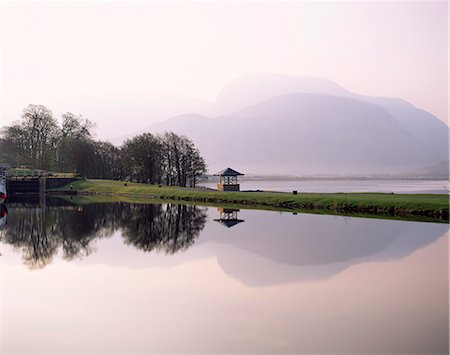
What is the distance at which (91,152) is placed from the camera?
373ft

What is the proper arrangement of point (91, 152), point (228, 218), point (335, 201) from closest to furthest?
point (228, 218) < point (335, 201) < point (91, 152)

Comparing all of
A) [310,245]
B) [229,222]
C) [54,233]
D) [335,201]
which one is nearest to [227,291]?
[310,245]

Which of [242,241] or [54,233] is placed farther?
[54,233]

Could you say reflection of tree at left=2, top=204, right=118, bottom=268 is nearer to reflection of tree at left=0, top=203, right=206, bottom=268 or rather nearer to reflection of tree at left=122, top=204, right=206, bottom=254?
reflection of tree at left=0, top=203, right=206, bottom=268

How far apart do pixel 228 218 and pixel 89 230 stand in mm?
14242

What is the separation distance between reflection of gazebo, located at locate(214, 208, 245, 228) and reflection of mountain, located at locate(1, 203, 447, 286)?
1108mm

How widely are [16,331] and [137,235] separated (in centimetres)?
2077

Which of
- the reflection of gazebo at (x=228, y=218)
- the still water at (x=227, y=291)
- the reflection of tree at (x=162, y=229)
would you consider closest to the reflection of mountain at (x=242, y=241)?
the reflection of tree at (x=162, y=229)

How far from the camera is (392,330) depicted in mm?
14000

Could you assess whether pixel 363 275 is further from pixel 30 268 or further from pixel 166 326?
pixel 30 268

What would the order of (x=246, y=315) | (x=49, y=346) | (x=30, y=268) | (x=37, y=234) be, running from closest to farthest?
(x=49, y=346)
(x=246, y=315)
(x=30, y=268)
(x=37, y=234)

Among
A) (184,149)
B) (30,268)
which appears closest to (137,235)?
(30,268)

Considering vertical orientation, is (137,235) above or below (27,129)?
below

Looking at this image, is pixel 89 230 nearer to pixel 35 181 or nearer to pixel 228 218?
pixel 228 218
